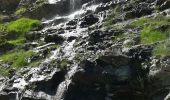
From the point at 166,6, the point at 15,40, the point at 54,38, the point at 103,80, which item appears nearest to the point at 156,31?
the point at 166,6

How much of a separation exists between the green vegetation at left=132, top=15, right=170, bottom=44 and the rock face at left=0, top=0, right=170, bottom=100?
153 millimetres

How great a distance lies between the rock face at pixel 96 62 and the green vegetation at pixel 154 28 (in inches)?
6.0

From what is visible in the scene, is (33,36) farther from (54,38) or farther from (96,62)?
(96,62)

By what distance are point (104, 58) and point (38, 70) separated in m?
2.95

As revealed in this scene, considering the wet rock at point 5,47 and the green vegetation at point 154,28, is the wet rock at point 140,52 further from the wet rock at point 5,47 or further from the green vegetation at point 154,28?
the wet rock at point 5,47

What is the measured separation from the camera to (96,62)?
13.5 metres

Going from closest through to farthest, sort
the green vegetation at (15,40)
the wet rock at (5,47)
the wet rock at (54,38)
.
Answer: the green vegetation at (15,40)
the wet rock at (54,38)
the wet rock at (5,47)

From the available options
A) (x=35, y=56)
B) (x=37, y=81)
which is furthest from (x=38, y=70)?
(x=35, y=56)

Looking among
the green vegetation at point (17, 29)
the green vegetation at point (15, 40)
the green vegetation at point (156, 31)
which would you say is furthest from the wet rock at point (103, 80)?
the green vegetation at point (17, 29)

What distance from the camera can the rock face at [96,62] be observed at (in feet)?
42.1

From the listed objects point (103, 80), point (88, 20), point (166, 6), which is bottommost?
point (103, 80)

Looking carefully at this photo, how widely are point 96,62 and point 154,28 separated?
9.38 ft

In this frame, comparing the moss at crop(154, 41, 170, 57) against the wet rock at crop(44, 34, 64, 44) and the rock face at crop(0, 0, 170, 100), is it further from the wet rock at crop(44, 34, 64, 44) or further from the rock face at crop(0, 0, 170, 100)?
the wet rock at crop(44, 34, 64, 44)

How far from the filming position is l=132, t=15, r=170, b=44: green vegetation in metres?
14.5
